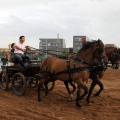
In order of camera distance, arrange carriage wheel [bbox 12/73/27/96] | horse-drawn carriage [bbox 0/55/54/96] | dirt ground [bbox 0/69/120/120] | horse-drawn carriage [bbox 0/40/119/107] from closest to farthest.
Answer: dirt ground [bbox 0/69/120/120] < horse-drawn carriage [bbox 0/40/119/107] < carriage wheel [bbox 12/73/27/96] < horse-drawn carriage [bbox 0/55/54/96]

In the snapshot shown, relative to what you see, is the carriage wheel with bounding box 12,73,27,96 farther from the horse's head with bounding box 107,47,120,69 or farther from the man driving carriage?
the horse's head with bounding box 107,47,120,69

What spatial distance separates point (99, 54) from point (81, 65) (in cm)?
69

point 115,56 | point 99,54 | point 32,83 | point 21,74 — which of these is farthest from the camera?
point 32,83

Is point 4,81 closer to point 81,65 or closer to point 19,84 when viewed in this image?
point 19,84

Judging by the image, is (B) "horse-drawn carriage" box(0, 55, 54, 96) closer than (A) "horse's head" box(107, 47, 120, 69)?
No

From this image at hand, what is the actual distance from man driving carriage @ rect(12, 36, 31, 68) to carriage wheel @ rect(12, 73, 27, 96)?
1.85ft

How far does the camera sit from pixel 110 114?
25.9 ft

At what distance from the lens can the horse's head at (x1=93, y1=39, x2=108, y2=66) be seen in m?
8.66

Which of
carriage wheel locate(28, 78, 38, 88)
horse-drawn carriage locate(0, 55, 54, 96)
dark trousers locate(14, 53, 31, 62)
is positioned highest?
dark trousers locate(14, 53, 31, 62)

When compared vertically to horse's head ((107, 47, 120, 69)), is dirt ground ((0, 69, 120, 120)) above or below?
below

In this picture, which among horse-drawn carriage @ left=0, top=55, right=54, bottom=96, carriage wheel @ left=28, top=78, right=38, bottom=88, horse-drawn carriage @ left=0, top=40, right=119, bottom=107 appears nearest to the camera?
horse-drawn carriage @ left=0, top=40, right=119, bottom=107

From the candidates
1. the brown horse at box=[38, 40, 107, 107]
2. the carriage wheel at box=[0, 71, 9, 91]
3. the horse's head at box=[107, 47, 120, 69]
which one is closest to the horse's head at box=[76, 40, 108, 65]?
the brown horse at box=[38, 40, 107, 107]

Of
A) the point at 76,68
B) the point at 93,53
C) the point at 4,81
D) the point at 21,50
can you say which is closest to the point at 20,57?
the point at 21,50

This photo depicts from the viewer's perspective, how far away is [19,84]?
11.0 metres
